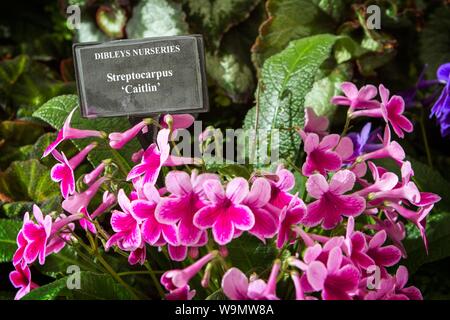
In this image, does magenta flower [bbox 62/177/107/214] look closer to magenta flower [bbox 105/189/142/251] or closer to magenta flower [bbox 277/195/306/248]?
magenta flower [bbox 105/189/142/251]

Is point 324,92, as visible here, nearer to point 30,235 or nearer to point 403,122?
point 403,122

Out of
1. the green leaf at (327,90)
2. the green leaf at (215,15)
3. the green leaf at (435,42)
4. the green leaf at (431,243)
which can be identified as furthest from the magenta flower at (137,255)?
the green leaf at (435,42)

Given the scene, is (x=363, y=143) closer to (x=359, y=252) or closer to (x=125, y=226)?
(x=359, y=252)

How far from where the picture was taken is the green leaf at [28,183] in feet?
4.07

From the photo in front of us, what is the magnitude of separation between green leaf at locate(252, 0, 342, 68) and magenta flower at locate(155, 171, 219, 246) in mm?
822

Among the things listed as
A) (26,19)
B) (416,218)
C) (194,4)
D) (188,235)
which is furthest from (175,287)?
(26,19)

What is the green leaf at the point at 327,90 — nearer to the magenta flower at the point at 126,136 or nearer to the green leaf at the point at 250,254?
the green leaf at the point at 250,254

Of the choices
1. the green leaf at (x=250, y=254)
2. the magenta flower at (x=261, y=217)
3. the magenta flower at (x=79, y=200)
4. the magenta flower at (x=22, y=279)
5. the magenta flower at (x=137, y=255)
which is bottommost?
the green leaf at (x=250, y=254)

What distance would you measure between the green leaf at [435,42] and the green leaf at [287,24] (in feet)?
0.79

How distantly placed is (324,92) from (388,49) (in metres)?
0.19

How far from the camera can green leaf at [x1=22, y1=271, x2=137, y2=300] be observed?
0.89 meters

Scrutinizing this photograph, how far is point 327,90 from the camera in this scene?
1517 mm

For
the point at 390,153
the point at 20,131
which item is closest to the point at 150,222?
the point at 390,153

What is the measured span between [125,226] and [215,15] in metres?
0.88
